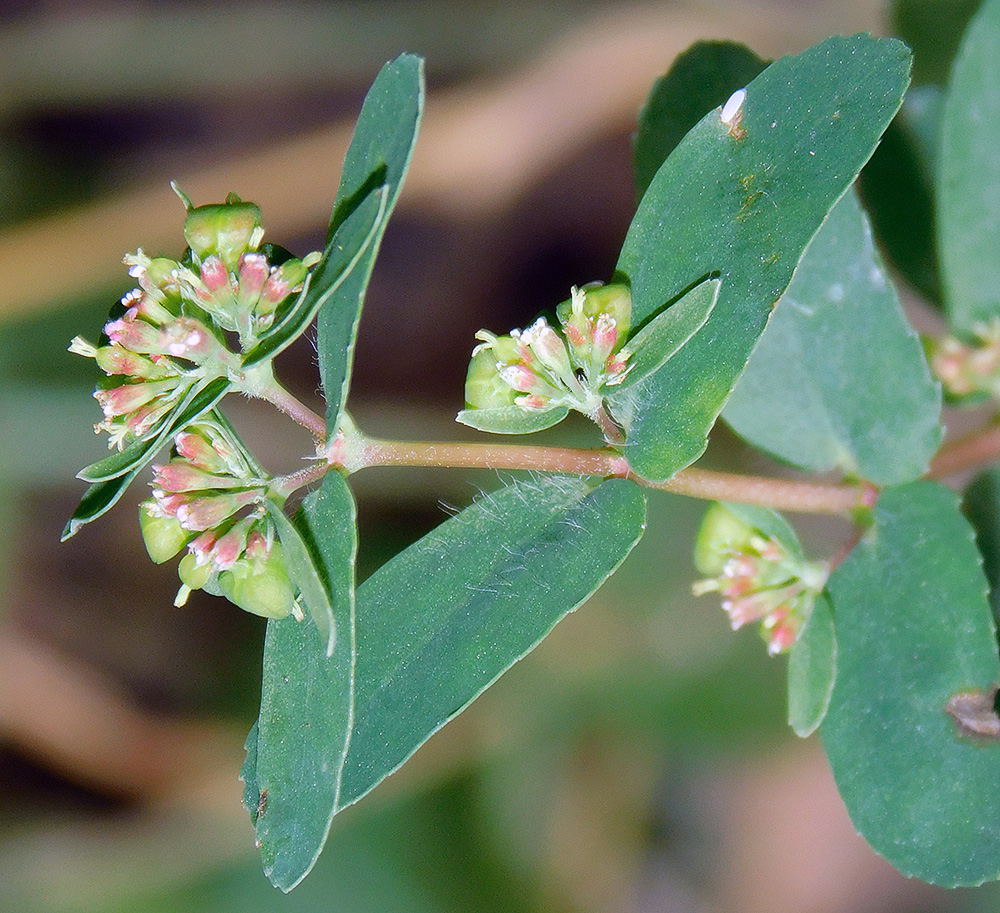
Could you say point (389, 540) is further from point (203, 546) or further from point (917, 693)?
point (917, 693)

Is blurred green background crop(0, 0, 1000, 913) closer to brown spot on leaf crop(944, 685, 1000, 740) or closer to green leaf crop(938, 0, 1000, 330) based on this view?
green leaf crop(938, 0, 1000, 330)

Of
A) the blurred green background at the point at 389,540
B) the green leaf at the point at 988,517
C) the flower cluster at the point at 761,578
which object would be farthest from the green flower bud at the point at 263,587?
the blurred green background at the point at 389,540

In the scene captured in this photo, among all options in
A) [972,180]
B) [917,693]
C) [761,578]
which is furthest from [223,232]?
[972,180]

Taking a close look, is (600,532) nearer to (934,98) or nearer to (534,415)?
(534,415)

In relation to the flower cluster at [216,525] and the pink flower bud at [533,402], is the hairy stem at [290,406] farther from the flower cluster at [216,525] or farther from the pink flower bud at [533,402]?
the pink flower bud at [533,402]

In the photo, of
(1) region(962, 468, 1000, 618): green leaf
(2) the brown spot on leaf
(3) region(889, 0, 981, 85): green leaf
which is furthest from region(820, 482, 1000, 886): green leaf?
(3) region(889, 0, 981, 85): green leaf
